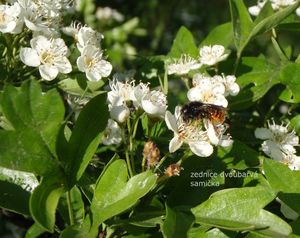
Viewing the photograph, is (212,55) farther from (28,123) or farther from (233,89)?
(28,123)

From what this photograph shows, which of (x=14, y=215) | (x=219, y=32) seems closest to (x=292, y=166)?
(x=219, y=32)

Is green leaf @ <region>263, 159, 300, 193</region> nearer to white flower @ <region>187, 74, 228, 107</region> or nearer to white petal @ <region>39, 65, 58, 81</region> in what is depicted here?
white flower @ <region>187, 74, 228, 107</region>

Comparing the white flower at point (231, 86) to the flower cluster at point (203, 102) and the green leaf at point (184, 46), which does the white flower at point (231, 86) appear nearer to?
the flower cluster at point (203, 102)

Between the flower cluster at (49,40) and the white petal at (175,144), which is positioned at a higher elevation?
the flower cluster at (49,40)

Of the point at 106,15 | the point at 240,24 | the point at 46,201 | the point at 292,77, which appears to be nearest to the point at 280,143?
the point at 292,77

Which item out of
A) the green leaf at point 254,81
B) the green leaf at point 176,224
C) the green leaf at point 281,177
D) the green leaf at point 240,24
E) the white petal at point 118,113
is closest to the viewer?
the green leaf at point 176,224

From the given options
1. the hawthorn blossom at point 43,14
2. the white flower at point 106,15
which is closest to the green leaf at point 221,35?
the hawthorn blossom at point 43,14

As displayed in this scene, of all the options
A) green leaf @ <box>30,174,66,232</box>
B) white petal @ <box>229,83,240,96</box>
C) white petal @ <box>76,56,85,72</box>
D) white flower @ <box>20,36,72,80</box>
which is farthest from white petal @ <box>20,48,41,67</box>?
white petal @ <box>229,83,240,96</box>

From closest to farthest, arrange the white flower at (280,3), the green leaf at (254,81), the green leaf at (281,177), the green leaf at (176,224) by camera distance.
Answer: the green leaf at (176,224), the green leaf at (281,177), the green leaf at (254,81), the white flower at (280,3)
